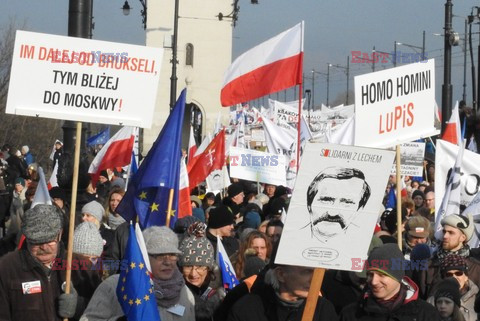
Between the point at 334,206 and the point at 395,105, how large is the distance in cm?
298

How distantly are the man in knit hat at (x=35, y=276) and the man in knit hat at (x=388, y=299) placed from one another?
1.64 metres

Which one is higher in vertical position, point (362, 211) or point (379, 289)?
point (362, 211)

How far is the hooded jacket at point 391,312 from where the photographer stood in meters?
5.62

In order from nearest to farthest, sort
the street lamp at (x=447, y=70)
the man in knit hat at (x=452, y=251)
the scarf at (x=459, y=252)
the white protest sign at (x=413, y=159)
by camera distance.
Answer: the man in knit hat at (x=452, y=251) → the scarf at (x=459, y=252) → the white protest sign at (x=413, y=159) → the street lamp at (x=447, y=70)

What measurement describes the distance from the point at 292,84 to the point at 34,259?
505 cm

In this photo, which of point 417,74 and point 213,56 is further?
point 213,56

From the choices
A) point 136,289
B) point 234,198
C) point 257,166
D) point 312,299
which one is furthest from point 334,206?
point 257,166

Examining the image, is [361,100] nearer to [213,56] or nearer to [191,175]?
[191,175]

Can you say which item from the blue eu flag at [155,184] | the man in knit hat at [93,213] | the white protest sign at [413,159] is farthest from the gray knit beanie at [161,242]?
the white protest sign at [413,159]

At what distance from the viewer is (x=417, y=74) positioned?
8.28 m

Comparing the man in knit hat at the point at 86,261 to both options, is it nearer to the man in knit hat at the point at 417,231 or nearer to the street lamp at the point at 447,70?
the man in knit hat at the point at 417,231

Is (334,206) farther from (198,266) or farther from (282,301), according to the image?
(198,266)

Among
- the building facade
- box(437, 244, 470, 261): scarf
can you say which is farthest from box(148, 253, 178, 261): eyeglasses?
the building facade

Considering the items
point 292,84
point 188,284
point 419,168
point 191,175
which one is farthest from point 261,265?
point 419,168
